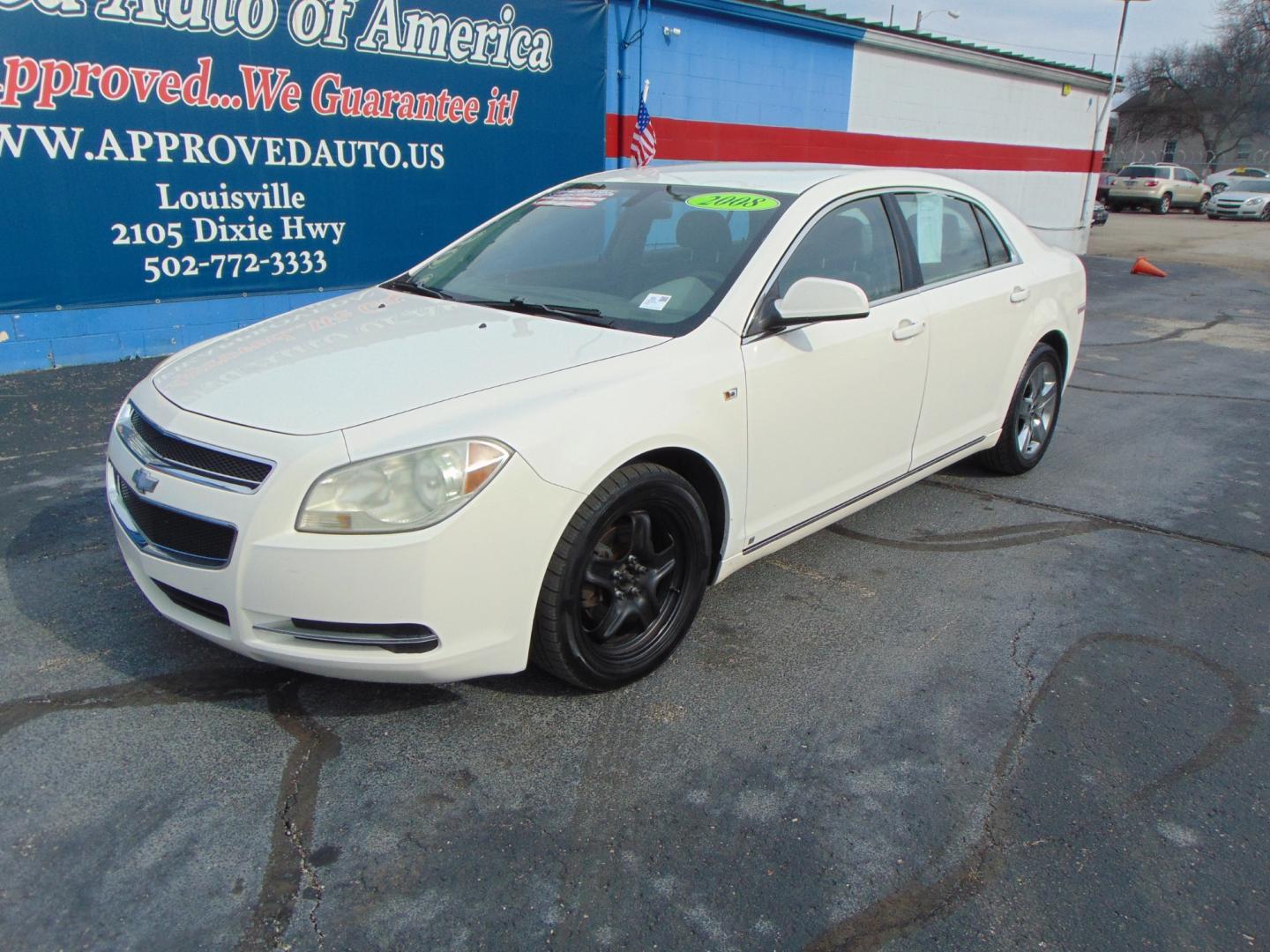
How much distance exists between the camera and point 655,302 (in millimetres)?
3471

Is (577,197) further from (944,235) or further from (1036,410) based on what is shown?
(1036,410)

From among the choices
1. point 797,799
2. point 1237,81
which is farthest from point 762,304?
point 1237,81

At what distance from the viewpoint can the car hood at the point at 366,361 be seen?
9.05 ft

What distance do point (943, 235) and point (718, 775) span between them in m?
2.91

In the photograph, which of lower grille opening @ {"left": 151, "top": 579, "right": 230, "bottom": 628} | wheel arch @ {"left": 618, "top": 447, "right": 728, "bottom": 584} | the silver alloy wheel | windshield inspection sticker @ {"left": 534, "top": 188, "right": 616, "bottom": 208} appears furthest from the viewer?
the silver alloy wheel

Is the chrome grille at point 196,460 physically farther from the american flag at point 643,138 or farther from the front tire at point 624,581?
the american flag at point 643,138

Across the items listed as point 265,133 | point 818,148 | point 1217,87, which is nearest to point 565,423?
point 265,133

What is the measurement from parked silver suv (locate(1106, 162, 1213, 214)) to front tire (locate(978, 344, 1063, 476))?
35.2 metres

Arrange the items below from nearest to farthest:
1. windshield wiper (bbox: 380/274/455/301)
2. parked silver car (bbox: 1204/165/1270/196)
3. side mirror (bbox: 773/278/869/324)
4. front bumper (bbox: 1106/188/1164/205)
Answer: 1. side mirror (bbox: 773/278/869/324)
2. windshield wiper (bbox: 380/274/455/301)
3. front bumper (bbox: 1106/188/1164/205)
4. parked silver car (bbox: 1204/165/1270/196)

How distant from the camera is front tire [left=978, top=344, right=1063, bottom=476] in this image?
16.9ft

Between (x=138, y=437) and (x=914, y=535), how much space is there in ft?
10.9

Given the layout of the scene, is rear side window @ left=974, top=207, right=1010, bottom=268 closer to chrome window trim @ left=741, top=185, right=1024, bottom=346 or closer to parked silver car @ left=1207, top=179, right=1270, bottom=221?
chrome window trim @ left=741, top=185, right=1024, bottom=346

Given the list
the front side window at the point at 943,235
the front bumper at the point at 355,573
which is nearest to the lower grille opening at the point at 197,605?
the front bumper at the point at 355,573

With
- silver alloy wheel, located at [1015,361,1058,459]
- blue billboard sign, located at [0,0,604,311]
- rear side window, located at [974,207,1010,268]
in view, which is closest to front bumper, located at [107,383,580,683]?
rear side window, located at [974,207,1010,268]
